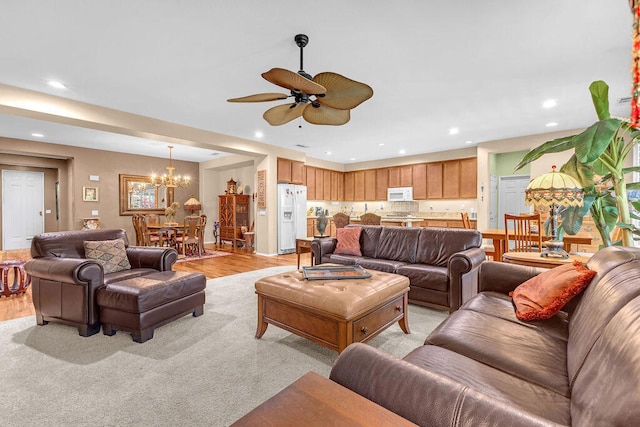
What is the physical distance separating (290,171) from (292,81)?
5081 mm

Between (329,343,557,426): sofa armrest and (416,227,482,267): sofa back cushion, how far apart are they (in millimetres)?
2590

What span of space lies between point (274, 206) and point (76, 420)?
17.6ft

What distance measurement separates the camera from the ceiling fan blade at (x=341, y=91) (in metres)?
2.15

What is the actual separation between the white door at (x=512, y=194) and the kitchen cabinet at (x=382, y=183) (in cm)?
282

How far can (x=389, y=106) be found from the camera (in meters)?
4.21

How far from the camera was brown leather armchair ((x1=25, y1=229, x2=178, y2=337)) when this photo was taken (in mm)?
2418

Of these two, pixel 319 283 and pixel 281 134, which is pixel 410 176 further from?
pixel 319 283

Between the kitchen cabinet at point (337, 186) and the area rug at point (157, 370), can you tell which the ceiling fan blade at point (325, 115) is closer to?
the area rug at point (157, 370)

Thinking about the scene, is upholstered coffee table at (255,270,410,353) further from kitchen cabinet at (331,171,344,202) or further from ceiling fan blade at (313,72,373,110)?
kitchen cabinet at (331,171,344,202)

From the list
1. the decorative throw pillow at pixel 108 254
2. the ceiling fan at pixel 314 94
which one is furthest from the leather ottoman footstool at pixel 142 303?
the ceiling fan at pixel 314 94

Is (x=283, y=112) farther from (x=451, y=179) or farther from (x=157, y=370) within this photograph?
(x=451, y=179)

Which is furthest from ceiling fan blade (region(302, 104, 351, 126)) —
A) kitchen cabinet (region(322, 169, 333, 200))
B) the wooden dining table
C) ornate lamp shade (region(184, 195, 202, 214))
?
ornate lamp shade (region(184, 195, 202, 214))

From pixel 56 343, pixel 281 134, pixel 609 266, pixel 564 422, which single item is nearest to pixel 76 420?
pixel 56 343

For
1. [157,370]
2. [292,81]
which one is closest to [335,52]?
[292,81]
